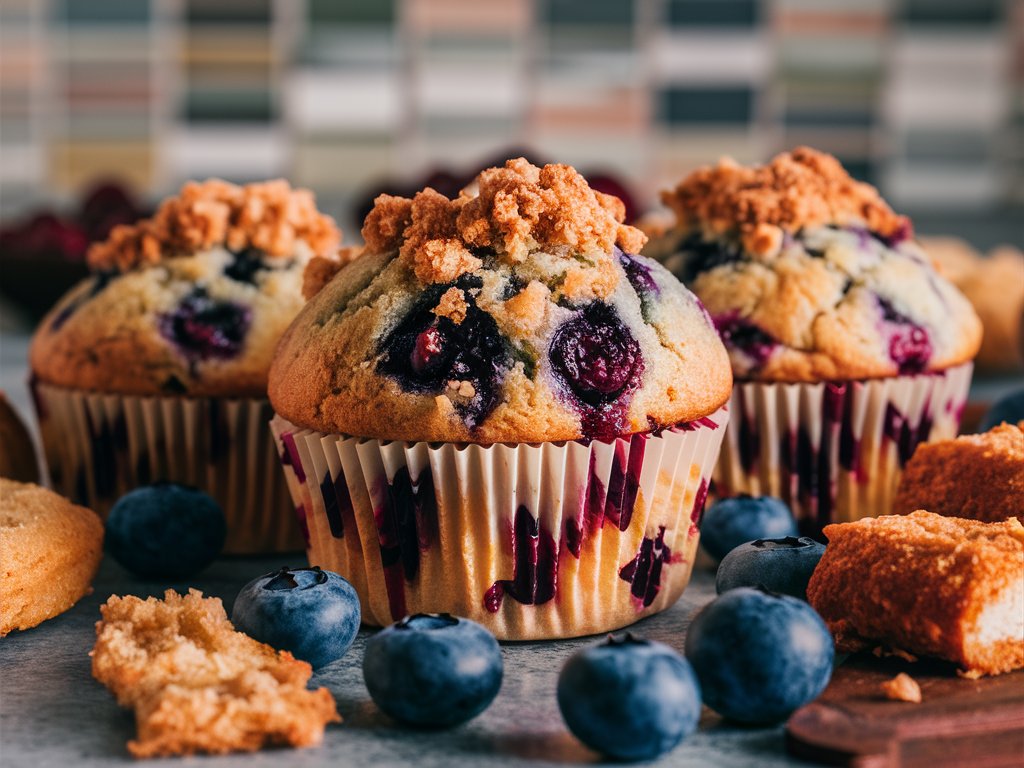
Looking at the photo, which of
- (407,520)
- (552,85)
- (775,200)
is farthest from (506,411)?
(552,85)

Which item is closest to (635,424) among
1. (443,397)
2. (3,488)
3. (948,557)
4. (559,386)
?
(559,386)

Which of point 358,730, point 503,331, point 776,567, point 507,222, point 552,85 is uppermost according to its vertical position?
point 552,85

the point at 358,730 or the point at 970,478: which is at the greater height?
the point at 970,478

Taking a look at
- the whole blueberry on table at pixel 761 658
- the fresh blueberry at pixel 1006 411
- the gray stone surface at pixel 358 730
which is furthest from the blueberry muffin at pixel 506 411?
the fresh blueberry at pixel 1006 411

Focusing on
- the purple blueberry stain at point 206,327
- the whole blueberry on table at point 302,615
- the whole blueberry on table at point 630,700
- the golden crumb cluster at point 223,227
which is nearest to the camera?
the whole blueberry on table at point 630,700

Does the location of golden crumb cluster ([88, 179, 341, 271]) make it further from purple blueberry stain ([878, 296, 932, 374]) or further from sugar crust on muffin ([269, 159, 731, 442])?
purple blueberry stain ([878, 296, 932, 374])

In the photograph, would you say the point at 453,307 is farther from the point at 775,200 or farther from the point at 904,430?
the point at 904,430

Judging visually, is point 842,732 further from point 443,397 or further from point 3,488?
point 3,488

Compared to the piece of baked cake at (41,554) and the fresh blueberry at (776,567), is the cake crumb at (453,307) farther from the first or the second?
the piece of baked cake at (41,554)
